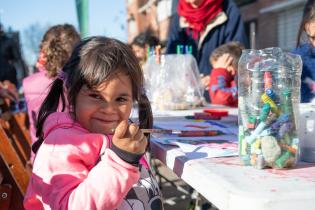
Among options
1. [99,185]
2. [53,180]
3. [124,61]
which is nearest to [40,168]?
[53,180]

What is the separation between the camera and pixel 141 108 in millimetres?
1331

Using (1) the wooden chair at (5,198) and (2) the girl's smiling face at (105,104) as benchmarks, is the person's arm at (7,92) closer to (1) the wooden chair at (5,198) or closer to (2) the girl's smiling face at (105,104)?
(1) the wooden chair at (5,198)

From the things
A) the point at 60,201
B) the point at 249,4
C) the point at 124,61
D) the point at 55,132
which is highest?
the point at 249,4

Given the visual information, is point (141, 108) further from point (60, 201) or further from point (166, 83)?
point (166, 83)

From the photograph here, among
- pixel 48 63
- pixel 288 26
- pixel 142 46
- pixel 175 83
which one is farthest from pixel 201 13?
pixel 288 26

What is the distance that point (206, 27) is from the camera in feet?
10.1

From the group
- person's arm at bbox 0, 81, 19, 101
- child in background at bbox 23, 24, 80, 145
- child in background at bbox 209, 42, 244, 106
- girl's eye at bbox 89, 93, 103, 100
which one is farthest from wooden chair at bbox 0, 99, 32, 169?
girl's eye at bbox 89, 93, 103, 100

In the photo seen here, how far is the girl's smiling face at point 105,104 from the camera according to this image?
1.10m

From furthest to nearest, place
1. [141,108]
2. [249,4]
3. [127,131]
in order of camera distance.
Result: [249,4]
[141,108]
[127,131]

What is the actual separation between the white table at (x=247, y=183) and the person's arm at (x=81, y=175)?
148 mm

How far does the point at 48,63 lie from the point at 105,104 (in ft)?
4.54

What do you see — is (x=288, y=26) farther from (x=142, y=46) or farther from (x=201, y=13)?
(x=201, y=13)

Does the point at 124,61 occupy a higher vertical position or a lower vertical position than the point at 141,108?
higher

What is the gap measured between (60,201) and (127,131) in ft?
0.69
